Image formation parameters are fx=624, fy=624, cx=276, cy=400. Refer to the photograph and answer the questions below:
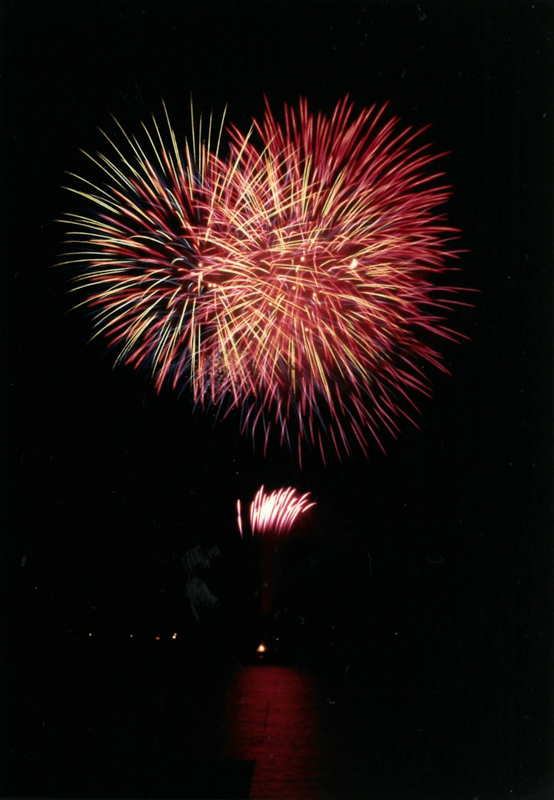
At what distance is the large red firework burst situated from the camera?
4.93 metres

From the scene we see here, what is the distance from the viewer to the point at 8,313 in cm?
489

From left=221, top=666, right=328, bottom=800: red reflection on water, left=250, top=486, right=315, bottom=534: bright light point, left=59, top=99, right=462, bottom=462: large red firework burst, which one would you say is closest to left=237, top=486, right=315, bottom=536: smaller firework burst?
left=250, top=486, right=315, bottom=534: bright light point

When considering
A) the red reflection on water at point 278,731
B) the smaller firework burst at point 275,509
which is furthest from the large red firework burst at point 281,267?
the red reflection on water at point 278,731

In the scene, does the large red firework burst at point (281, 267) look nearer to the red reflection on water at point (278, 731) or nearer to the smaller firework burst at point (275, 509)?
the smaller firework burst at point (275, 509)

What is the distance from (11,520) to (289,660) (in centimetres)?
371

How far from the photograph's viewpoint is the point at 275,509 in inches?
233

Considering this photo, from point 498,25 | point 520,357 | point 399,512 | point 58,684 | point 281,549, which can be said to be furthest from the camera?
point 399,512

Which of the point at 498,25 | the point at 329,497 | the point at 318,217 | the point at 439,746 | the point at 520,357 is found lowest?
the point at 439,746

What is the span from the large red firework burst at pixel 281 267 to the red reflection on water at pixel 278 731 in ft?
7.70

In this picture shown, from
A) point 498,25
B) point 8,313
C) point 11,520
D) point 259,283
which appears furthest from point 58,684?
point 498,25

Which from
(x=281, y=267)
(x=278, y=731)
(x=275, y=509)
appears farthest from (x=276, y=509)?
(x=281, y=267)

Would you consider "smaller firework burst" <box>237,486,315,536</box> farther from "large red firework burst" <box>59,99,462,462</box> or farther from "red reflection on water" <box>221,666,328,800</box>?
"red reflection on water" <box>221,666,328,800</box>

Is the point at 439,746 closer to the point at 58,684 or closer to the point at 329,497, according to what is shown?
the point at 329,497

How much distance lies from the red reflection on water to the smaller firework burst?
5.10 ft
